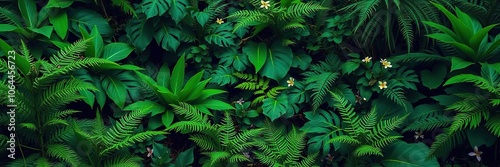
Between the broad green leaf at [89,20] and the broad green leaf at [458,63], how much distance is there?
2659mm

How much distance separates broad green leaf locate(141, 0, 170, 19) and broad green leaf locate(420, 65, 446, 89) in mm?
2054

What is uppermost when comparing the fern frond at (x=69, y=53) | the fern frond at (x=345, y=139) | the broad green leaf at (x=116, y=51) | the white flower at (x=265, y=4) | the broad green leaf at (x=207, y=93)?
the white flower at (x=265, y=4)

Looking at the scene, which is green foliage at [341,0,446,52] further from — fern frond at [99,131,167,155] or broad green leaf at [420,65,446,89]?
fern frond at [99,131,167,155]

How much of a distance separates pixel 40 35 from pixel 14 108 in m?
0.71

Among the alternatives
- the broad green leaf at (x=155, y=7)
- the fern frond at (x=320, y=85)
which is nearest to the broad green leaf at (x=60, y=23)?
the broad green leaf at (x=155, y=7)

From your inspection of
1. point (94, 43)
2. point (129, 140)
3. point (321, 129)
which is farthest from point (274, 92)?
point (94, 43)

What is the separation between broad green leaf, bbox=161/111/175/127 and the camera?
156 inches

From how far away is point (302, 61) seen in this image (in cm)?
440

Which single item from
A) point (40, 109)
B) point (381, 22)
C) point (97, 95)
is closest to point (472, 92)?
point (381, 22)

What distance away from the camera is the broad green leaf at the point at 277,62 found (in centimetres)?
427

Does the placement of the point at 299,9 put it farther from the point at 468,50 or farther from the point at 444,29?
the point at 468,50

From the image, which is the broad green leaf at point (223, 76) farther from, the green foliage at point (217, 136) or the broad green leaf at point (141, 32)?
the broad green leaf at point (141, 32)

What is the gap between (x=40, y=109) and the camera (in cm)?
376

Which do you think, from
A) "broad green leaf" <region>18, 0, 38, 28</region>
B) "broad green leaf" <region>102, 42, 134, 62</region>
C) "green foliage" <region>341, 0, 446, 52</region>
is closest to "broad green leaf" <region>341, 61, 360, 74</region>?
"green foliage" <region>341, 0, 446, 52</region>
